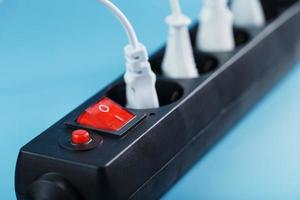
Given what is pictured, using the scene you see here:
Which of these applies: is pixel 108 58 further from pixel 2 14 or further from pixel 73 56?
pixel 2 14

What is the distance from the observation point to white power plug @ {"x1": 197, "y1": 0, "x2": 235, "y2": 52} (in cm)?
70

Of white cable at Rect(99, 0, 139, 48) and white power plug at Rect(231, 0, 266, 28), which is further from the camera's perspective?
white power plug at Rect(231, 0, 266, 28)

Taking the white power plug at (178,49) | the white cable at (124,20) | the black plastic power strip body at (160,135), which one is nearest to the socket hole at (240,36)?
the black plastic power strip body at (160,135)

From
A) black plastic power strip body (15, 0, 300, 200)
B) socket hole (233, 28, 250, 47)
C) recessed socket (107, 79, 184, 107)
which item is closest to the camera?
black plastic power strip body (15, 0, 300, 200)

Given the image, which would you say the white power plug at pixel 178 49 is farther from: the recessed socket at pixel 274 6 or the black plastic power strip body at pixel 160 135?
the recessed socket at pixel 274 6

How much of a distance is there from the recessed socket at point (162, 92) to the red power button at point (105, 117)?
0.07m

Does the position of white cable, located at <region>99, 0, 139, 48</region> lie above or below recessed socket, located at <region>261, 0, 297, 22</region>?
above

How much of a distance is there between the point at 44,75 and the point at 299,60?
12.8 inches

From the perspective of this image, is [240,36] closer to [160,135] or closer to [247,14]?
[247,14]

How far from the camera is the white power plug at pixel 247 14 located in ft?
2.52

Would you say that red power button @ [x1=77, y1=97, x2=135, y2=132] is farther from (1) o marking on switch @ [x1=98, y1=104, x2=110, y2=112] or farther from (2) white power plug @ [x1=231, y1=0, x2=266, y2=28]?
(2) white power plug @ [x1=231, y1=0, x2=266, y2=28]

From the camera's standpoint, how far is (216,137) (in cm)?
66

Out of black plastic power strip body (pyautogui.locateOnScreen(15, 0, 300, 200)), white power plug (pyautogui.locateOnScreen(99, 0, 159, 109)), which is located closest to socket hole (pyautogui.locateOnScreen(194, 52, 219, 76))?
black plastic power strip body (pyautogui.locateOnScreen(15, 0, 300, 200))

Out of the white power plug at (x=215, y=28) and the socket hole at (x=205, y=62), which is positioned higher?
the white power plug at (x=215, y=28)
